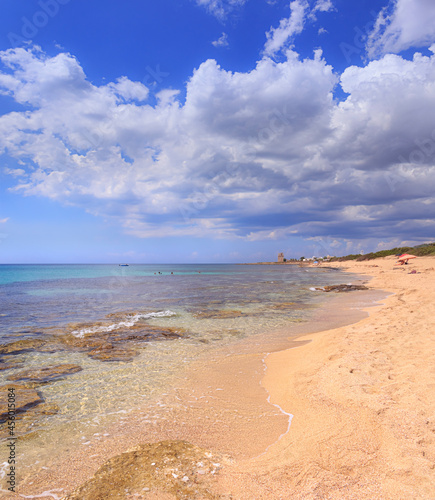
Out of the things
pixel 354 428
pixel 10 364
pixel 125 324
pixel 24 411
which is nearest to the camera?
pixel 354 428

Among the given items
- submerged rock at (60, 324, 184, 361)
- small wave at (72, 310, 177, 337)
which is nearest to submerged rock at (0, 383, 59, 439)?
submerged rock at (60, 324, 184, 361)

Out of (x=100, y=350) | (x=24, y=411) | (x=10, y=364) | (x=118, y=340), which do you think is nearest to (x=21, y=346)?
(x=10, y=364)

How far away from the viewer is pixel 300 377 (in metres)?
7.57

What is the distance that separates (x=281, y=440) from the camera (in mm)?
4832

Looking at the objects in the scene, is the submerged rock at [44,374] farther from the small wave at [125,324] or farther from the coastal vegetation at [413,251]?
the coastal vegetation at [413,251]

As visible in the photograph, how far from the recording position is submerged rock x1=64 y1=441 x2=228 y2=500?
3.64 metres

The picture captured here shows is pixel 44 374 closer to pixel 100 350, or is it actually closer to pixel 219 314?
pixel 100 350

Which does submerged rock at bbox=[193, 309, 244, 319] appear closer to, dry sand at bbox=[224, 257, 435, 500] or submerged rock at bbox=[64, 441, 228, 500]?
dry sand at bbox=[224, 257, 435, 500]

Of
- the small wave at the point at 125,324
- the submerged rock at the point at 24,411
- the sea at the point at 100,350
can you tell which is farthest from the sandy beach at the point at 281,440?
the small wave at the point at 125,324

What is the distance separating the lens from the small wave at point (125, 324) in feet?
46.5

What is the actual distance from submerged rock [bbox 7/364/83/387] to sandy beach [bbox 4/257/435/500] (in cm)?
382

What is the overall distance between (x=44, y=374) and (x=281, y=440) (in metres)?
7.44

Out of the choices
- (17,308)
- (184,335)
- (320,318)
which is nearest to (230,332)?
(184,335)

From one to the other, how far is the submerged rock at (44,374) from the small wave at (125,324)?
452 centimetres
